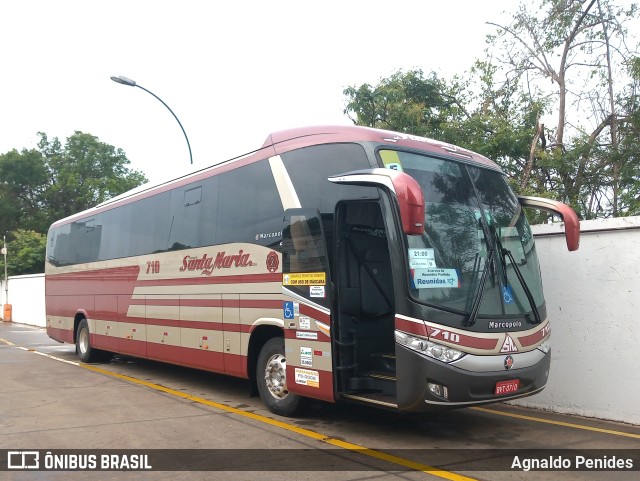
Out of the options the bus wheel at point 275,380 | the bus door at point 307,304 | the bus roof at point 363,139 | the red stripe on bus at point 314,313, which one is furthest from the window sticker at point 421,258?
the bus wheel at point 275,380

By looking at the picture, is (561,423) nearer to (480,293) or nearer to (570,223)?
(570,223)

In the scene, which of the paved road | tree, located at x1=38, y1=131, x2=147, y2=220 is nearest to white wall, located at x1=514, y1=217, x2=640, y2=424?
the paved road

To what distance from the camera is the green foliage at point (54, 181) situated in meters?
54.7

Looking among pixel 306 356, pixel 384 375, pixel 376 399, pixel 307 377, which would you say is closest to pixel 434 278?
pixel 384 375

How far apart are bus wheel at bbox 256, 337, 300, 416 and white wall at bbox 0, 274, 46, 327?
25.6 metres

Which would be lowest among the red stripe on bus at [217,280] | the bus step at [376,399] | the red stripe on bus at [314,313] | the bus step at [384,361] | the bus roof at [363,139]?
the bus step at [376,399]

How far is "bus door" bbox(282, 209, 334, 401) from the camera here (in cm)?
733

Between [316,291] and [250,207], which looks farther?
[250,207]

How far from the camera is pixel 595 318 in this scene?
846 centimetres

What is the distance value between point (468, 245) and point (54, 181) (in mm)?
58366

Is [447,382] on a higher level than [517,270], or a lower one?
lower

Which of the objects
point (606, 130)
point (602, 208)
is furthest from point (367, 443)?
point (606, 130)

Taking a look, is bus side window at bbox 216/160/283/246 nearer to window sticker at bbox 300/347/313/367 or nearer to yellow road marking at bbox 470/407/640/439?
window sticker at bbox 300/347/313/367

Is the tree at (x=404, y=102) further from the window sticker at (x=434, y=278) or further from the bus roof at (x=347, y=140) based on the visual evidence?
the window sticker at (x=434, y=278)
